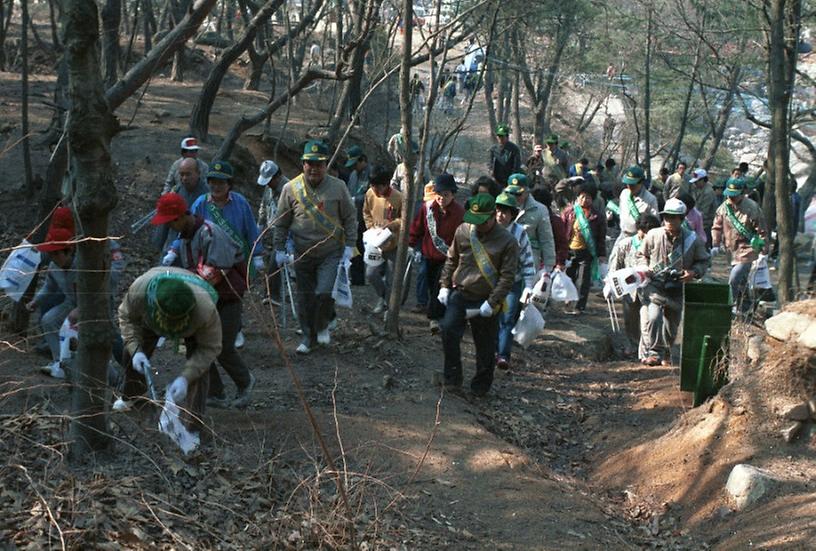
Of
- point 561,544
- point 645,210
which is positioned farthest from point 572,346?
point 561,544

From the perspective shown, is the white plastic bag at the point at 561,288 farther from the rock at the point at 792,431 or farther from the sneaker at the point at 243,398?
the sneaker at the point at 243,398

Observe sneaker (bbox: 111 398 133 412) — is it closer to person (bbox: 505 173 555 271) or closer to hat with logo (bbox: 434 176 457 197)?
hat with logo (bbox: 434 176 457 197)

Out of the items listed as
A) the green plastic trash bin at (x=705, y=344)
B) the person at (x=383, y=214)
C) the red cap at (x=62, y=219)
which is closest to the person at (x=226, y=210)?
the red cap at (x=62, y=219)

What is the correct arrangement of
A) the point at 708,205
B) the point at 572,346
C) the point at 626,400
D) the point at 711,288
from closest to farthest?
the point at 711,288, the point at 626,400, the point at 572,346, the point at 708,205

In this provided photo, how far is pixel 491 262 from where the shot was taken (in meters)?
9.22

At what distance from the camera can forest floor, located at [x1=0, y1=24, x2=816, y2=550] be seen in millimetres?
5195

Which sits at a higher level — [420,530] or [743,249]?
[743,249]

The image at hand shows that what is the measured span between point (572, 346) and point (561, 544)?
6223 mm

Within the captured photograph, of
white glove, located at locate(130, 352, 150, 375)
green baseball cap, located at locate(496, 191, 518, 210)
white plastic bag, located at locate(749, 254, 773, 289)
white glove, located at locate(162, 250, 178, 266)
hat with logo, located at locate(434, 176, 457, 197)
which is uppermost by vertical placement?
hat with logo, located at locate(434, 176, 457, 197)

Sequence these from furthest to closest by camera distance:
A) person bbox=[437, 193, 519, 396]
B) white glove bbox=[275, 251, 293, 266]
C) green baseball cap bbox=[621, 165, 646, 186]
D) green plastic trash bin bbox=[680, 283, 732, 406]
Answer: green baseball cap bbox=[621, 165, 646, 186], white glove bbox=[275, 251, 293, 266], green plastic trash bin bbox=[680, 283, 732, 406], person bbox=[437, 193, 519, 396]

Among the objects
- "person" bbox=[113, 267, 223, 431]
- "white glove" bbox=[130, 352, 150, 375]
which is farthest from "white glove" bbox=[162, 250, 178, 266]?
"white glove" bbox=[130, 352, 150, 375]

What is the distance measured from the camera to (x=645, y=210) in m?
13.2

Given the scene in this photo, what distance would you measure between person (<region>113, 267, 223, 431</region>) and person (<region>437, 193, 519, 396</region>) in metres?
3.00

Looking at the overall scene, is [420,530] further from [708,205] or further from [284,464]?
[708,205]
